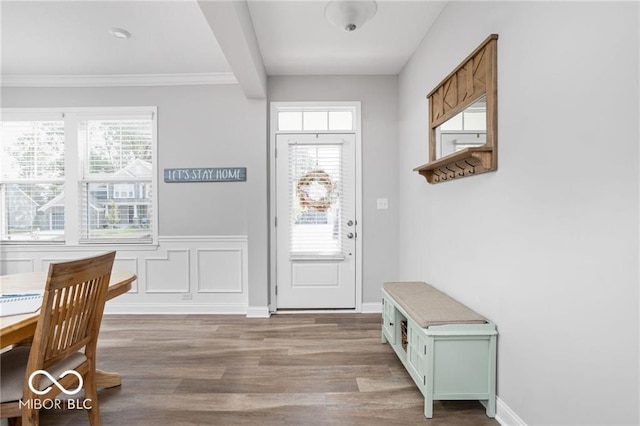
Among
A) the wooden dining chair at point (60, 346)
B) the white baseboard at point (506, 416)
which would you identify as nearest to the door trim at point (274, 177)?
the white baseboard at point (506, 416)

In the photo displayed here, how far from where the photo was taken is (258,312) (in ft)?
11.6

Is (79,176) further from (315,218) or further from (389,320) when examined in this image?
(389,320)

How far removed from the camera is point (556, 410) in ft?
4.50

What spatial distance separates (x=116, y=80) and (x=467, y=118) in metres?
3.75

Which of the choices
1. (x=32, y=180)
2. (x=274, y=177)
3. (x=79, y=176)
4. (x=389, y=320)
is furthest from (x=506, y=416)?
(x=32, y=180)

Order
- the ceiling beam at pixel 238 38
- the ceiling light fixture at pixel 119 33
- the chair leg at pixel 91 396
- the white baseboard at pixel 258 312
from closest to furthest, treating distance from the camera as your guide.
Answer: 1. the chair leg at pixel 91 396
2. the ceiling beam at pixel 238 38
3. the ceiling light fixture at pixel 119 33
4. the white baseboard at pixel 258 312

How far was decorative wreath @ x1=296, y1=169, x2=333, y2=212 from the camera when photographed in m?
3.61

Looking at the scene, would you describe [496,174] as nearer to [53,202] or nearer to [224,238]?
[224,238]

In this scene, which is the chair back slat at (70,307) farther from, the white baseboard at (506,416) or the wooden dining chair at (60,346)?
the white baseboard at (506,416)

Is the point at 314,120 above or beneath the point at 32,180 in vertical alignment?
above

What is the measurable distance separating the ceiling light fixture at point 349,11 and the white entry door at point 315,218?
4.58ft

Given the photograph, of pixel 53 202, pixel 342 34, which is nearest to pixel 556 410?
pixel 342 34

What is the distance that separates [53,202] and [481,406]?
15.2ft

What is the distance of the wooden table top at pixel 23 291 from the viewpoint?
4.25 feet
